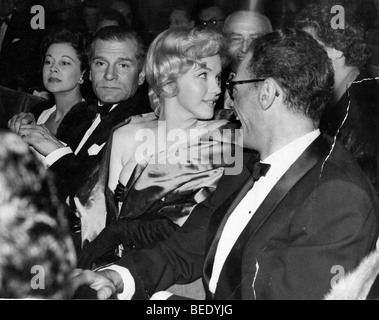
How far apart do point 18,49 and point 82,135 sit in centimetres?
40

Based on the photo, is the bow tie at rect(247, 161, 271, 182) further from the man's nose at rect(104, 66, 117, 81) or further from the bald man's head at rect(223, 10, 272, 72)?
the man's nose at rect(104, 66, 117, 81)

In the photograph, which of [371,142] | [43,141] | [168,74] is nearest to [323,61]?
[371,142]

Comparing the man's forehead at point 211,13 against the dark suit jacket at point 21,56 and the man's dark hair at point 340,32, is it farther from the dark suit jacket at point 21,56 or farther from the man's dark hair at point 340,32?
the dark suit jacket at point 21,56

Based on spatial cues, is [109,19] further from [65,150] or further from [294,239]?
[294,239]

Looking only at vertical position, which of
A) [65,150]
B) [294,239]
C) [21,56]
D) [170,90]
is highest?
[21,56]

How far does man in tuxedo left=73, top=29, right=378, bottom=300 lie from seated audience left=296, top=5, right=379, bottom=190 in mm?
189

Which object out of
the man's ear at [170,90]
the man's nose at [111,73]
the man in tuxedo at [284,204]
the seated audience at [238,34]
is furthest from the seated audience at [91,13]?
the man in tuxedo at [284,204]

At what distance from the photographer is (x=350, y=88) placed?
205 centimetres

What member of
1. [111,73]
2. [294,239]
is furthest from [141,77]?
[294,239]

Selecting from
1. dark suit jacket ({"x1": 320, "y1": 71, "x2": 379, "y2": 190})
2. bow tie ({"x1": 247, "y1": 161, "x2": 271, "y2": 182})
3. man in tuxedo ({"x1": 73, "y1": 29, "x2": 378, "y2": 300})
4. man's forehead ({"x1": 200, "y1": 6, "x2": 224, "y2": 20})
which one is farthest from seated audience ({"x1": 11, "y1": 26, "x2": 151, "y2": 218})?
dark suit jacket ({"x1": 320, "y1": 71, "x2": 379, "y2": 190})

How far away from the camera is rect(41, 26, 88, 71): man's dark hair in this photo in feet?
7.36

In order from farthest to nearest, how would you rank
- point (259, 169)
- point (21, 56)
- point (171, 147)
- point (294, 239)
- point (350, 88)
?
point (21, 56) → point (171, 147) → point (350, 88) → point (259, 169) → point (294, 239)

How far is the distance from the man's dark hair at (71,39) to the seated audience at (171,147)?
0.87 feet

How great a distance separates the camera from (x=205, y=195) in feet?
6.91
